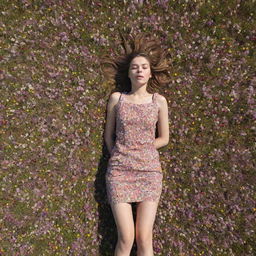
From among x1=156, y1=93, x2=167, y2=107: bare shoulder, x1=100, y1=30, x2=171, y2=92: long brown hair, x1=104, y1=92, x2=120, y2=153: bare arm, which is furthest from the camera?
x1=100, y1=30, x2=171, y2=92: long brown hair

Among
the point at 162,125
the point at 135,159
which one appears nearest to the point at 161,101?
the point at 162,125

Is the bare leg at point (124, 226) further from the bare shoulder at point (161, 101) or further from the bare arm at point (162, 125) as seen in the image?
the bare shoulder at point (161, 101)

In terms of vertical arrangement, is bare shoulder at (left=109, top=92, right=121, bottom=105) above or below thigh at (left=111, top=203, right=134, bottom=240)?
above

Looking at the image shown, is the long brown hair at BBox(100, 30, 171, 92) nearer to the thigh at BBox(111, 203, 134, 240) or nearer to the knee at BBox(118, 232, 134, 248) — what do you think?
the thigh at BBox(111, 203, 134, 240)

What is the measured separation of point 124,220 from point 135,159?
1344 millimetres

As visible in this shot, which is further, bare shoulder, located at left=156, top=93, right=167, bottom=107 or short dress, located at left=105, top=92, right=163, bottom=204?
bare shoulder, located at left=156, top=93, right=167, bottom=107

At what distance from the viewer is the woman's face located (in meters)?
5.48

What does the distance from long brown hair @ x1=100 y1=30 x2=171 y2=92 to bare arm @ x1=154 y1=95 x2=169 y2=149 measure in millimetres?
629

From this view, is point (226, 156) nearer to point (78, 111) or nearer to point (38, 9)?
point (78, 111)

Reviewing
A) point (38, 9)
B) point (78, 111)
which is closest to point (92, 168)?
point (78, 111)

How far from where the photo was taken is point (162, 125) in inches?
229

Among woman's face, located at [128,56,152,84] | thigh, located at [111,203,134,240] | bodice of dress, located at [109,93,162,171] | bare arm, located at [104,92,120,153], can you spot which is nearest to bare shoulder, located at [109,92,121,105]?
bare arm, located at [104,92,120,153]

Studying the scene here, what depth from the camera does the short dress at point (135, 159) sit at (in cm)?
554

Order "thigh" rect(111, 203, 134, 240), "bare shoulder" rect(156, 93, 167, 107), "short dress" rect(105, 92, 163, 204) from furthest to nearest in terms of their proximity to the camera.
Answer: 1. "bare shoulder" rect(156, 93, 167, 107)
2. "short dress" rect(105, 92, 163, 204)
3. "thigh" rect(111, 203, 134, 240)
